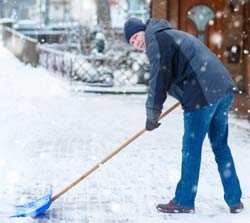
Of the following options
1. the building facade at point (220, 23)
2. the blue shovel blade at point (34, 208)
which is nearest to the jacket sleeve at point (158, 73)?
the blue shovel blade at point (34, 208)

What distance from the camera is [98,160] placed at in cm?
850

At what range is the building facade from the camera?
16328 mm

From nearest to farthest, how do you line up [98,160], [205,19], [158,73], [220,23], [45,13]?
1. [158,73]
2. [98,160]
3. [220,23]
4. [205,19]
5. [45,13]

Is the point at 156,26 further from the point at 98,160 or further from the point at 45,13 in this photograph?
the point at 45,13

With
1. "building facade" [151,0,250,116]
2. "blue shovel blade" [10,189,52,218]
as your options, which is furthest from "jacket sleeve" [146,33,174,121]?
"building facade" [151,0,250,116]

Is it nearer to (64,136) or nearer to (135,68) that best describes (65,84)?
(135,68)

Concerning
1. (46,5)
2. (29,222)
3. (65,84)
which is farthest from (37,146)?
(46,5)

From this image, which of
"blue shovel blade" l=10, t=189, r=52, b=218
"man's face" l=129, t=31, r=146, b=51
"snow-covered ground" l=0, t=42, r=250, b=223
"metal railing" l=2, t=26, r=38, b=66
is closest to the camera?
"man's face" l=129, t=31, r=146, b=51

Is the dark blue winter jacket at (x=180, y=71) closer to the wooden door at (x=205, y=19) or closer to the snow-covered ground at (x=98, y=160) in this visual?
the snow-covered ground at (x=98, y=160)

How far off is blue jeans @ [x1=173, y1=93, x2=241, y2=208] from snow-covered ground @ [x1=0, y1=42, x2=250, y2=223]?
0.57 feet

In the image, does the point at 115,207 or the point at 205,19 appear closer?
the point at 115,207

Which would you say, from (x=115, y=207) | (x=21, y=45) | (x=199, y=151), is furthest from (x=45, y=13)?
(x=199, y=151)

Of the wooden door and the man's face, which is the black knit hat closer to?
the man's face

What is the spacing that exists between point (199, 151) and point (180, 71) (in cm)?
70
